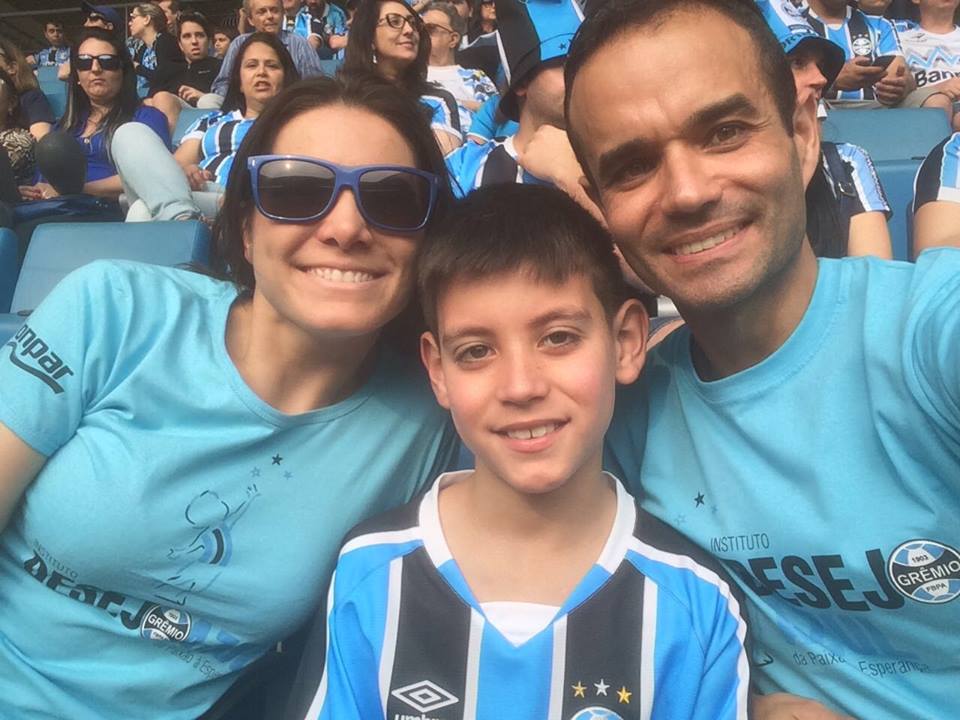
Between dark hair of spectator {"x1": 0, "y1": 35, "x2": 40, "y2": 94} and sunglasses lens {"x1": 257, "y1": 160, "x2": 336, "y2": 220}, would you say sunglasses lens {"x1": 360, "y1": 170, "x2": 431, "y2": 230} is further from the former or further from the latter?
dark hair of spectator {"x1": 0, "y1": 35, "x2": 40, "y2": 94}

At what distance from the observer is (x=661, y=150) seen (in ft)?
3.50

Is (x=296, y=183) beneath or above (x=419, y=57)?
above

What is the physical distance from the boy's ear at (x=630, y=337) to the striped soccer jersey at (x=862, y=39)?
3.64 metres

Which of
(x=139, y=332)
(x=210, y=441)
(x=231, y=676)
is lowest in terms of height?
(x=231, y=676)

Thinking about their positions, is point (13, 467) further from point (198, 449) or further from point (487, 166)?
point (487, 166)

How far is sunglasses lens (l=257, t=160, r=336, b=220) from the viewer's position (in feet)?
3.97

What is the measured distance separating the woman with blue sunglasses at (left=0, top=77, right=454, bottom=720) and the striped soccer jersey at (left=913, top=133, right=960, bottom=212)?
1370 mm

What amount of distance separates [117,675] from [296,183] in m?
0.82

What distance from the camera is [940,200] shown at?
1.95 m

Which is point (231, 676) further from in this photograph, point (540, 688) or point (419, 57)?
point (419, 57)

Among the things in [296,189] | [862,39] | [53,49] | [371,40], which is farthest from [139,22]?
[296,189]

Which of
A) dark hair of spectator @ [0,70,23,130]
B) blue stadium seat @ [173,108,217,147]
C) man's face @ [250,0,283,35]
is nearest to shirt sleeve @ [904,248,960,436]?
blue stadium seat @ [173,108,217,147]

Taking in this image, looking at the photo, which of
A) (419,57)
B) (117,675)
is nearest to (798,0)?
(419,57)

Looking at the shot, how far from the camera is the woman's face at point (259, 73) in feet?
13.1
